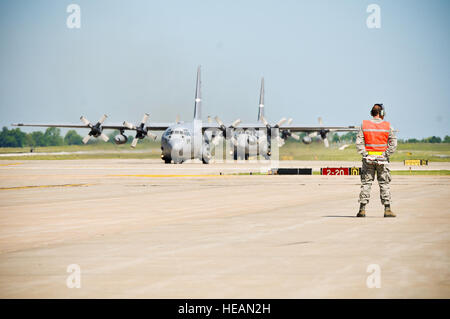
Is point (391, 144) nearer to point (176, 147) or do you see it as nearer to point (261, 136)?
point (176, 147)

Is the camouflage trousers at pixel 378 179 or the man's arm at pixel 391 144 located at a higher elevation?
the man's arm at pixel 391 144

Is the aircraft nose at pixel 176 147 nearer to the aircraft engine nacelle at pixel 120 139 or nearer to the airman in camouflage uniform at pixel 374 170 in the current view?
the aircraft engine nacelle at pixel 120 139

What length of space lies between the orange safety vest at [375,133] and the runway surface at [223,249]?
1724 mm

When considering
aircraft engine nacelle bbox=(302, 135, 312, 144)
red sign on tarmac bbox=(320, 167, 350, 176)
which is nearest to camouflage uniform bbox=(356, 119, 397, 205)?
red sign on tarmac bbox=(320, 167, 350, 176)

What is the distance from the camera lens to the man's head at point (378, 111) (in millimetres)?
15930

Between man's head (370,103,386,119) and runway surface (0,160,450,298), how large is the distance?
2404mm

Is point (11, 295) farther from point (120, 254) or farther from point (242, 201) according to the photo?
point (242, 201)

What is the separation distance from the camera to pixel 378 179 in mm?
15617

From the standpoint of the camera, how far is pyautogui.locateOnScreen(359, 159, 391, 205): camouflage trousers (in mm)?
15578

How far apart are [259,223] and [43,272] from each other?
676cm

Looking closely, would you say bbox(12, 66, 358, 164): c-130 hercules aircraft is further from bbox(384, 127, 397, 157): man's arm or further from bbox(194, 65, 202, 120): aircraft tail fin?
bbox(384, 127, 397, 157): man's arm

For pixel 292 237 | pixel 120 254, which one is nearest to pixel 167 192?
pixel 292 237

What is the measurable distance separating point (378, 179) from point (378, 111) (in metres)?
1.61

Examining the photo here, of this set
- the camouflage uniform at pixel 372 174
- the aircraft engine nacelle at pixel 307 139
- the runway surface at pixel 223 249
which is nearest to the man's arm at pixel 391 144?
the camouflage uniform at pixel 372 174
